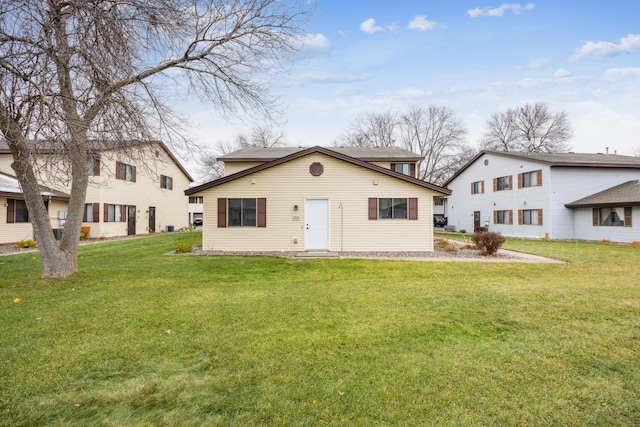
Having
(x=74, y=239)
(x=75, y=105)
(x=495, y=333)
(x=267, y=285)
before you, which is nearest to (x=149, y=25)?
(x=75, y=105)

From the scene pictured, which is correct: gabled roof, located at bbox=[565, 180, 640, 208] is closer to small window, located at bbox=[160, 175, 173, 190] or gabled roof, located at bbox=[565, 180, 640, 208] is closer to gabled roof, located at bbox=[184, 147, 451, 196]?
gabled roof, located at bbox=[184, 147, 451, 196]

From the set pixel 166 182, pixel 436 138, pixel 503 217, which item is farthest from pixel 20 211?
pixel 436 138

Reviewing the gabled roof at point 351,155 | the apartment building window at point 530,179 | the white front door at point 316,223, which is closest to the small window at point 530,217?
the apartment building window at point 530,179

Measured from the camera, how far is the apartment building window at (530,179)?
20.0 m

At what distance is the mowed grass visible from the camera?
8.39 feet

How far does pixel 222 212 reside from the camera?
13.3 m

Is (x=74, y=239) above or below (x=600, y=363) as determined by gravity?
above

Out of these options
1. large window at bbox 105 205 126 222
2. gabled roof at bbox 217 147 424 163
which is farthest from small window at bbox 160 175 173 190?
gabled roof at bbox 217 147 424 163

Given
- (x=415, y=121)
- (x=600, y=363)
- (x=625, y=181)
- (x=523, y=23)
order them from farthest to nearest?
1. (x=415, y=121)
2. (x=625, y=181)
3. (x=523, y=23)
4. (x=600, y=363)

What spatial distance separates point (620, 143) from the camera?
129ft

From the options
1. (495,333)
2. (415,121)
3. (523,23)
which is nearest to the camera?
(495,333)

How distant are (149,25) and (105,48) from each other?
1.25 m

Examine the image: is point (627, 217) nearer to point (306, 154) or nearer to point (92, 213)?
point (306, 154)

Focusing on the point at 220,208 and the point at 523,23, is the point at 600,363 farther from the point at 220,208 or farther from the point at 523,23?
the point at 523,23
